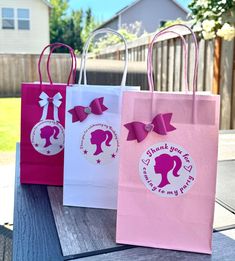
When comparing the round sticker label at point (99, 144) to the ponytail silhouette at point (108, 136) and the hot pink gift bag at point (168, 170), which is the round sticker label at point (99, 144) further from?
the hot pink gift bag at point (168, 170)

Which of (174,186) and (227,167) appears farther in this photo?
(227,167)

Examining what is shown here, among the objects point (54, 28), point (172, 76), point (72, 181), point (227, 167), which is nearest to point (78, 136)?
point (72, 181)

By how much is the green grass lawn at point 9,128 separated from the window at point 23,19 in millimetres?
6765

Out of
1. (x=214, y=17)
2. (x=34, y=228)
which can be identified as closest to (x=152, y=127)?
(x=34, y=228)

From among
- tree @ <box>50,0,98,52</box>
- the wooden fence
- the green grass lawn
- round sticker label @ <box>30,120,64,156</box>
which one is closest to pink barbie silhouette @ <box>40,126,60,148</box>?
round sticker label @ <box>30,120,64,156</box>

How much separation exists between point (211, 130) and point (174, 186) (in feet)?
0.42

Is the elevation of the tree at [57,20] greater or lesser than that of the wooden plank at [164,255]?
greater

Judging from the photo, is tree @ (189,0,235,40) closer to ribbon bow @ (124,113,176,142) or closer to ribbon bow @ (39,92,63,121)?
ribbon bow @ (39,92,63,121)

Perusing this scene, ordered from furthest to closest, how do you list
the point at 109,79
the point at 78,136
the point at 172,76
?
the point at 172,76 → the point at 109,79 → the point at 78,136

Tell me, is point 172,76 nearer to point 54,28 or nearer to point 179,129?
point 179,129

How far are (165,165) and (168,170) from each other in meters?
0.01

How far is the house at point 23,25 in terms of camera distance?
11.9 meters

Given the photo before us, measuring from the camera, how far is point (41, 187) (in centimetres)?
95

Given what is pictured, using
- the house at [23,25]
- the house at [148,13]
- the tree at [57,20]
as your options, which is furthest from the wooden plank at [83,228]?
the tree at [57,20]
